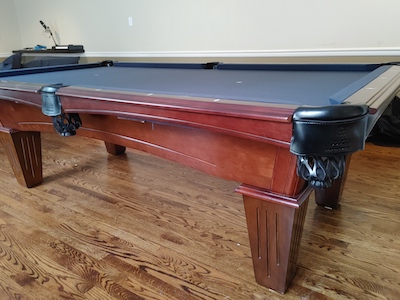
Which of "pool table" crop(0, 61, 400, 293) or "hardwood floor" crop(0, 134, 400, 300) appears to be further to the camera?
"hardwood floor" crop(0, 134, 400, 300)

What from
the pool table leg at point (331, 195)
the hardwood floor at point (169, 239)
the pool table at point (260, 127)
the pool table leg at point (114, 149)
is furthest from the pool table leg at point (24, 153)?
the pool table leg at point (331, 195)

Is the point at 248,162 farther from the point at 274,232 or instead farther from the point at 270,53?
the point at 270,53

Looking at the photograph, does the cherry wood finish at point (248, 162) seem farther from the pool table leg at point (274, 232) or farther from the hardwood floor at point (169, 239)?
the hardwood floor at point (169, 239)

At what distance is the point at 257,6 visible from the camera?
10.2 ft

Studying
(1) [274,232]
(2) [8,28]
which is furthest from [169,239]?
(2) [8,28]

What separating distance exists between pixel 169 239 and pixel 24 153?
47.8 inches

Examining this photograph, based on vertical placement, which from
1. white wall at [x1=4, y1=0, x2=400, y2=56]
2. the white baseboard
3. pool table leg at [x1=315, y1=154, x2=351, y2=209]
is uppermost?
white wall at [x1=4, y1=0, x2=400, y2=56]

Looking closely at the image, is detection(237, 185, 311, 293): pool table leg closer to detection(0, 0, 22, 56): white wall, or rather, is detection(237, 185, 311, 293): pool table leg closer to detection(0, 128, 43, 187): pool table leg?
detection(0, 128, 43, 187): pool table leg

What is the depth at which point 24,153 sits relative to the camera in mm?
2104

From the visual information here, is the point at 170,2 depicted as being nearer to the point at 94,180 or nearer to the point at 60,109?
the point at 94,180

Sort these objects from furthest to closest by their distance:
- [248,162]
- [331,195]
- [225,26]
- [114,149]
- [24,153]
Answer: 1. [225,26]
2. [114,149]
3. [24,153]
4. [331,195]
5. [248,162]

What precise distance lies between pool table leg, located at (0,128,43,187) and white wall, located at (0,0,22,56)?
4289 millimetres

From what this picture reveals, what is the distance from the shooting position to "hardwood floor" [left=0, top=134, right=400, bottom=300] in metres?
1.27

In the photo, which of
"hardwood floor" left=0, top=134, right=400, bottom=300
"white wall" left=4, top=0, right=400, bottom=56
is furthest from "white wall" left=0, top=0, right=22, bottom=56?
"hardwood floor" left=0, top=134, right=400, bottom=300
